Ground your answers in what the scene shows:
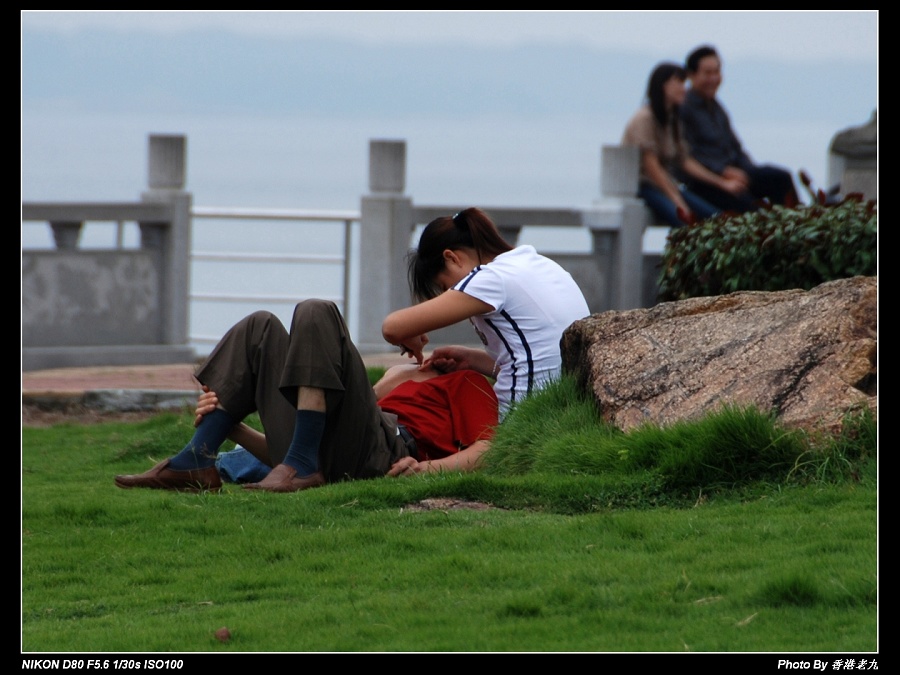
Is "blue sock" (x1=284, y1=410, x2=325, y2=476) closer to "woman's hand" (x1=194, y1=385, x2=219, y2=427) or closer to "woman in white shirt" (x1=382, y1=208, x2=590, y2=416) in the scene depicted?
"woman's hand" (x1=194, y1=385, x2=219, y2=427)

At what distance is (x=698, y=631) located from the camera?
13.2 ft

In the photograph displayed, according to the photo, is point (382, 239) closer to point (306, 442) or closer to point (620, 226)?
point (620, 226)

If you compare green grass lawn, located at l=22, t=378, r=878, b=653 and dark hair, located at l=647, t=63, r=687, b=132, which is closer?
green grass lawn, located at l=22, t=378, r=878, b=653

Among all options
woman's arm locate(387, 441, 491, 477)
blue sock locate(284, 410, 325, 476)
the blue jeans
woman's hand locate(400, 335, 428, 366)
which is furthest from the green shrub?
blue sock locate(284, 410, 325, 476)

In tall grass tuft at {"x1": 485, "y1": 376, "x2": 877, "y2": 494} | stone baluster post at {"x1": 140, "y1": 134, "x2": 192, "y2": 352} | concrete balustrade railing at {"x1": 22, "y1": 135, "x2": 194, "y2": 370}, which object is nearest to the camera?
tall grass tuft at {"x1": 485, "y1": 376, "x2": 877, "y2": 494}

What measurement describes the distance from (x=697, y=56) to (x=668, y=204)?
4.84 feet

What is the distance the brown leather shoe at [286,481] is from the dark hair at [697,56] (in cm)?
907

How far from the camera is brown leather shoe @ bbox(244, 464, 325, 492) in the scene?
609cm

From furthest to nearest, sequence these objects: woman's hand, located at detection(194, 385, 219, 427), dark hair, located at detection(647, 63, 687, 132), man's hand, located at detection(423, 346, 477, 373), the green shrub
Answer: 1. dark hair, located at detection(647, 63, 687, 132)
2. the green shrub
3. man's hand, located at detection(423, 346, 477, 373)
4. woman's hand, located at detection(194, 385, 219, 427)

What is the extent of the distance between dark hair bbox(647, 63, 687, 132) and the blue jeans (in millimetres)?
680

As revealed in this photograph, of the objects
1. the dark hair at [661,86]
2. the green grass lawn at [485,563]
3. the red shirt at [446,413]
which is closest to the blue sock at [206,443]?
the green grass lawn at [485,563]

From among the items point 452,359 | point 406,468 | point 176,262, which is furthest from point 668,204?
point 406,468

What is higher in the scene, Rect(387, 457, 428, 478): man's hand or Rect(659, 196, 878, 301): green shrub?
Rect(659, 196, 878, 301): green shrub

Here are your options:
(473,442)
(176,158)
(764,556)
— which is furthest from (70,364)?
(764,556)
